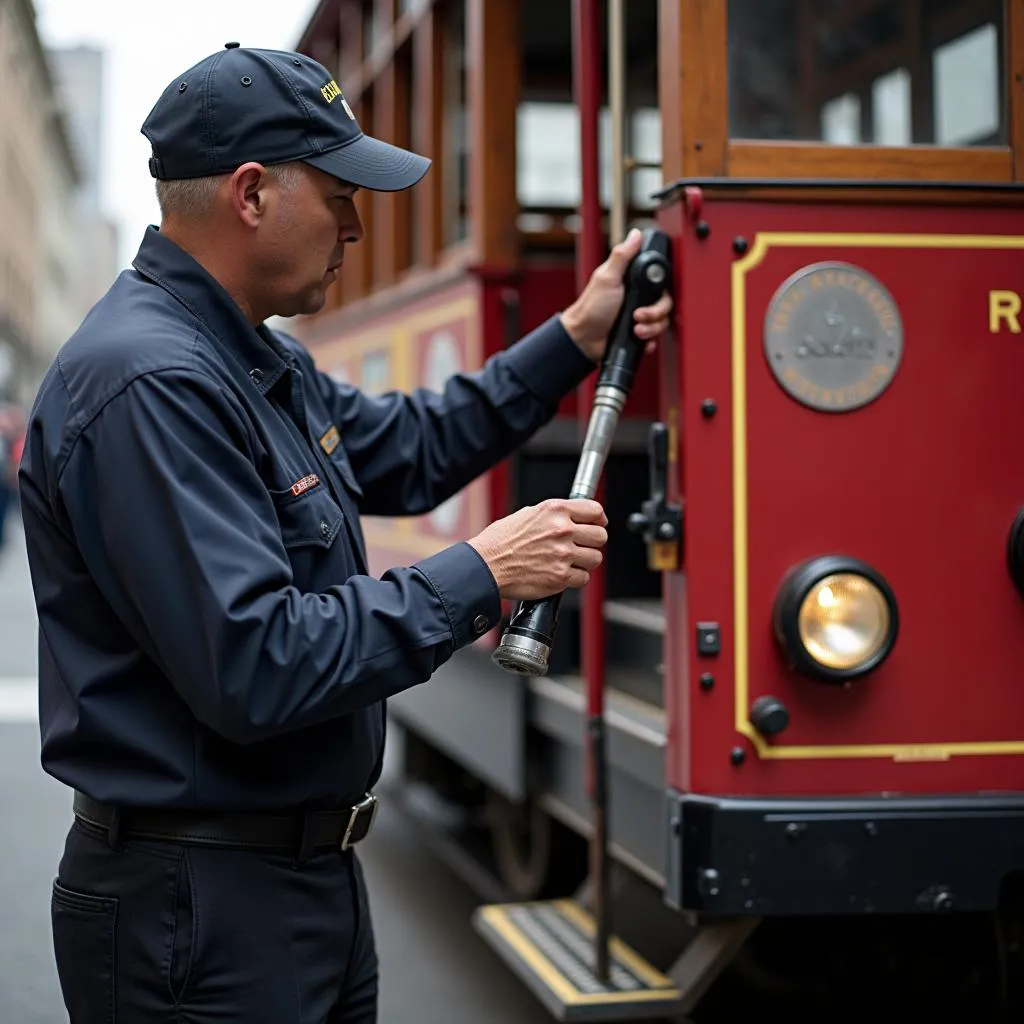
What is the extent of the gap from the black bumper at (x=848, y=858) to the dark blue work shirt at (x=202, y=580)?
2.61 feet

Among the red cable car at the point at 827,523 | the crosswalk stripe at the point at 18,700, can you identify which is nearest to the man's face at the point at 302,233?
the red cable car at the point at 827,523

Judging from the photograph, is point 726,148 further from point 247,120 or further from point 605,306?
point 247,120

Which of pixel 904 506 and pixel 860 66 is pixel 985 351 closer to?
pixel 904 506

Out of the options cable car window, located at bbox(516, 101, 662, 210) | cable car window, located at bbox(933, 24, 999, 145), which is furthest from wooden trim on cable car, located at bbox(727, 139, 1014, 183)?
cable car window, located at bbox(516, 101, 662, 210)

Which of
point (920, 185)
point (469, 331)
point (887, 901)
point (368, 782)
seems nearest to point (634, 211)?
point (469, 331)

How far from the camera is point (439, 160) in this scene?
5.26 meters

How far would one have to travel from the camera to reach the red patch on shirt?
233 centimetres

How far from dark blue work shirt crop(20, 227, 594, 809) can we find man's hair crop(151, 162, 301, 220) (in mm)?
57

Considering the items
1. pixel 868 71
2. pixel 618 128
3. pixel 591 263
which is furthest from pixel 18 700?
pixel 618 128

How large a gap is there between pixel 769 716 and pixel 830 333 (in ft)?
2.37

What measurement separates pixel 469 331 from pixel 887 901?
7.30 feet

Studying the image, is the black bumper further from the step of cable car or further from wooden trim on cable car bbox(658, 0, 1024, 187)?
wooden trim on cable car bbox(658, 0, 1024, 187)

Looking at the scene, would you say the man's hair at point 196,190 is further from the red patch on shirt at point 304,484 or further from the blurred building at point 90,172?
the blurred building at point 90,172

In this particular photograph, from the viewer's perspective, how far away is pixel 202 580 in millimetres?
2045
